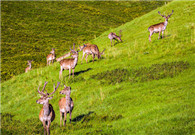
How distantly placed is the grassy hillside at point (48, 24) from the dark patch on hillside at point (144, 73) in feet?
70.7

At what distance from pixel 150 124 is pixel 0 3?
81.9m

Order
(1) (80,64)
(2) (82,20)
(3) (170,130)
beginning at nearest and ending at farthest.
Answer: (3) (170,130), (1) (80,64), (2) (82,20)

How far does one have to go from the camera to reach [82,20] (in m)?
78.3

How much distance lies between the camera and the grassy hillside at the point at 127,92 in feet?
35.2

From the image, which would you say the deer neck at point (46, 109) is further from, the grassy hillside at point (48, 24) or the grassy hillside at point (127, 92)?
the grassy hillside at point (48, 24)

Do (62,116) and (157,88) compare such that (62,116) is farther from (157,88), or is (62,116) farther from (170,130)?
(170,130)

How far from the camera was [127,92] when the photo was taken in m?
15.5

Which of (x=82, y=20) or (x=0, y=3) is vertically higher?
(x=0, y=3)

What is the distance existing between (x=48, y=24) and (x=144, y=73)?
58.0 m

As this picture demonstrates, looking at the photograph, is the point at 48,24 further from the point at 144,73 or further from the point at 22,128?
the point at 22,128

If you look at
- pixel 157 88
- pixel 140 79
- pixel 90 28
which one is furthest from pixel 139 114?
pixel 90 28

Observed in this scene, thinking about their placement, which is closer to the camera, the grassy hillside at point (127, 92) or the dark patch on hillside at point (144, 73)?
the grassy hillside at point (127, 92)

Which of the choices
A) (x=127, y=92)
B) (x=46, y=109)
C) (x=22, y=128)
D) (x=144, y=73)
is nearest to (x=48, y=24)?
(x=144, y=73)

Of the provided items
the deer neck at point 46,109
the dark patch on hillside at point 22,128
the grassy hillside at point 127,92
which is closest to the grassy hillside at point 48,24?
the grassy hillside at point 127,92
